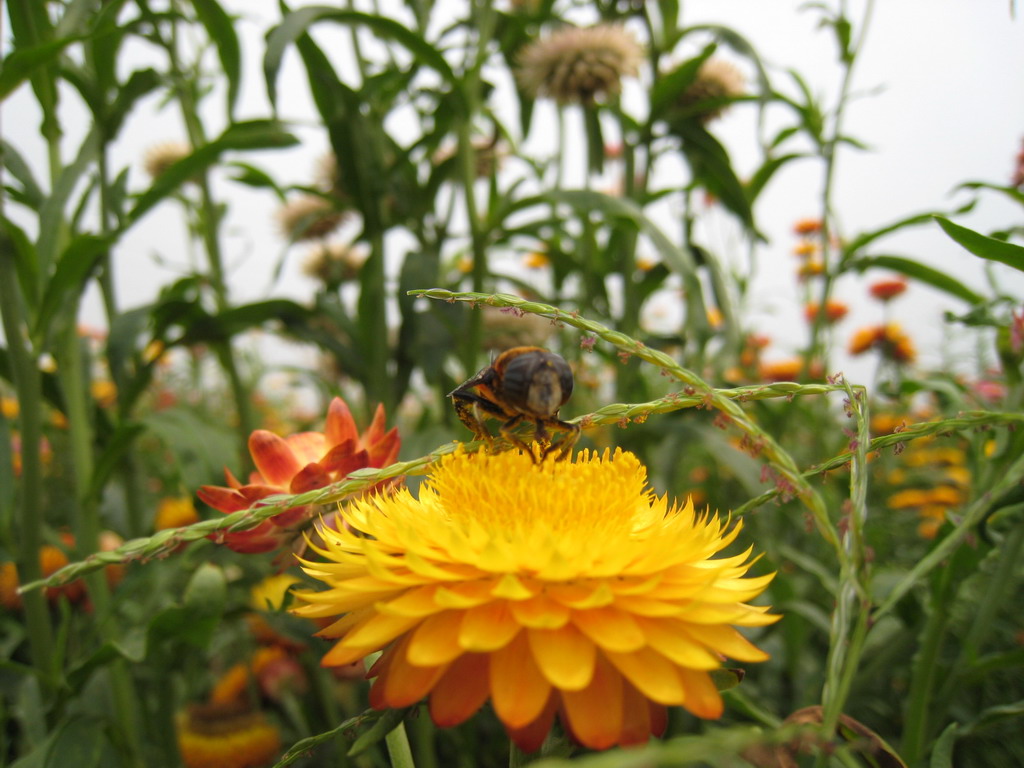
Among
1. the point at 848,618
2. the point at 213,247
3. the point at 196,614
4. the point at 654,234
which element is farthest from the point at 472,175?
the point at 848,618

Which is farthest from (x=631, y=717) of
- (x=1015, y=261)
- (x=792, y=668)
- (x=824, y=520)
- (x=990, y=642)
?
(x=990, y=642)

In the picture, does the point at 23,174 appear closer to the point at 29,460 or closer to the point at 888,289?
the point at 29,460

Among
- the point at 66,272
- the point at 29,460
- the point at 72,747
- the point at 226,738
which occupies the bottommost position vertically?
the point at 226,738

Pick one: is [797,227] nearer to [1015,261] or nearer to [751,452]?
[1015,261]

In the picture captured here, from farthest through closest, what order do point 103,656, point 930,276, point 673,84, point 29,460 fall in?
point 673,84, point 930,276, point 29,460, point 103,656

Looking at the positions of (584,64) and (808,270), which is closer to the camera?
(584,64)

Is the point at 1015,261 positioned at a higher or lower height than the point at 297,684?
higher

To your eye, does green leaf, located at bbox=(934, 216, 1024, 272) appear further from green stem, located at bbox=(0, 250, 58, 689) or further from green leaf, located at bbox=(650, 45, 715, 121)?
green stem, located at bbox=(0, 250, 58, 689)
